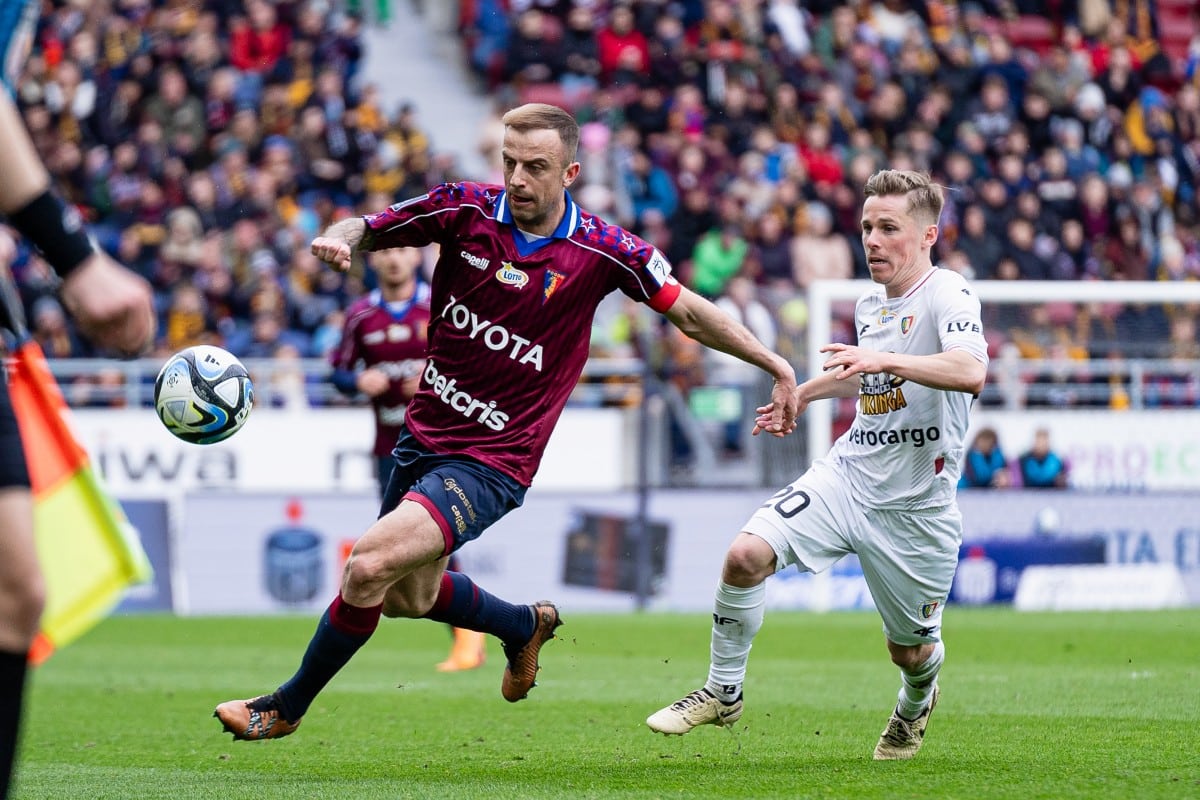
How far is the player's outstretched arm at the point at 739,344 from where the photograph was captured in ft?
22.0

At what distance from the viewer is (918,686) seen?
6.84 m

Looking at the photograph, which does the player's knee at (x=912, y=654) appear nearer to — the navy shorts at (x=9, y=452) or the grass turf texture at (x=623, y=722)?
the grass turf texture at (x=623, y=722)

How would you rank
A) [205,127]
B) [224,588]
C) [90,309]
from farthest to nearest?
[205,127]
[224,588]
[90,309]

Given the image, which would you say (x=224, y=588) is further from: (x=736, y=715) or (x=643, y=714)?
(x=736, y=715)

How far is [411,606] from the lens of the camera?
7059 mm

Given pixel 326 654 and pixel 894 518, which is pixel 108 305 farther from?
pixel 894 518

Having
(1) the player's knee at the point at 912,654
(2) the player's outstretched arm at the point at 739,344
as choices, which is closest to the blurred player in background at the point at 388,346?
(2) the player's outstretched arm at the point at 739,344

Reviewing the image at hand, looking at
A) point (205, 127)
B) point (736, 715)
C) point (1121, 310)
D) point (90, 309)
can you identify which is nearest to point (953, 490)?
point (736, 715)

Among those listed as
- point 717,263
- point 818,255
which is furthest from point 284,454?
point 818,255

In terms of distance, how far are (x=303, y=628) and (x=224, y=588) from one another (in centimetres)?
235

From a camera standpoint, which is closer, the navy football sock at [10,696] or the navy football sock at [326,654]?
the navy football sock at [10,696]

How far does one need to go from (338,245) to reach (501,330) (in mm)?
746

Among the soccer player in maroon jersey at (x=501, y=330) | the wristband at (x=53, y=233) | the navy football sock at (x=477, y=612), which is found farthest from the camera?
the navy football sock at (x=477, y=612)

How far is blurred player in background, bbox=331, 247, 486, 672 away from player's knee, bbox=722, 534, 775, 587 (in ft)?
14.9
